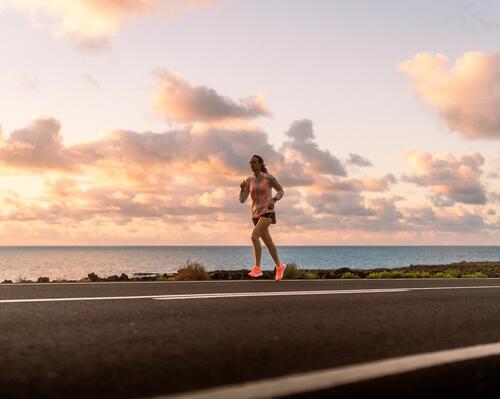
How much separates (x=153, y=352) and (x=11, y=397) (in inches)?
42.8

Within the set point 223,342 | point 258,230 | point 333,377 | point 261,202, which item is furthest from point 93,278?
point 333,377

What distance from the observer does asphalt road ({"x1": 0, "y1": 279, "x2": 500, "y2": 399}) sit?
126 inches

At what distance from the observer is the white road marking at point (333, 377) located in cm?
297

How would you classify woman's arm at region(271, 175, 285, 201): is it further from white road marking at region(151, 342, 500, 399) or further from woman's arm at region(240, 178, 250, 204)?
white road marking at region(151, 342, 500, 399)

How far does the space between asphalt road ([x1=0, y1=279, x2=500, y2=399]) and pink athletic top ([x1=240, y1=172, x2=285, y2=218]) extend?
485cm

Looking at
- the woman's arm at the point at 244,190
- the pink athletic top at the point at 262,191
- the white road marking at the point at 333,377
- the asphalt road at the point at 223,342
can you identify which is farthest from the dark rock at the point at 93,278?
the white road marking at the point at 333,377

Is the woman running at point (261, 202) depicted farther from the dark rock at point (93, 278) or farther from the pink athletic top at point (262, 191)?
the dark rock at point (93, 278)

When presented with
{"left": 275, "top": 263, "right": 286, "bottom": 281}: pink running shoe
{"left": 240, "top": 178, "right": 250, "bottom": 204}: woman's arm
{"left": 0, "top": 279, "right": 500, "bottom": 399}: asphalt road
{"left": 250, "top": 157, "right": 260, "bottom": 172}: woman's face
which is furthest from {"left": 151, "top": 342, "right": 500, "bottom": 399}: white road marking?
{"left": 240, "top": 178, "right": 250, "bottom": 204}: woman's arm

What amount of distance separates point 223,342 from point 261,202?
7909 mm

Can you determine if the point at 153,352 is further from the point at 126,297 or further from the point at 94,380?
the point at 126,297

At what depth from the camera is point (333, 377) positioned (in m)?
3.37

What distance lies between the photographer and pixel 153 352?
3809mm

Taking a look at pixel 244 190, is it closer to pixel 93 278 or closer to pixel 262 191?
pixel 262 191

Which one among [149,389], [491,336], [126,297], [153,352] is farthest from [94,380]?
[126,297]
